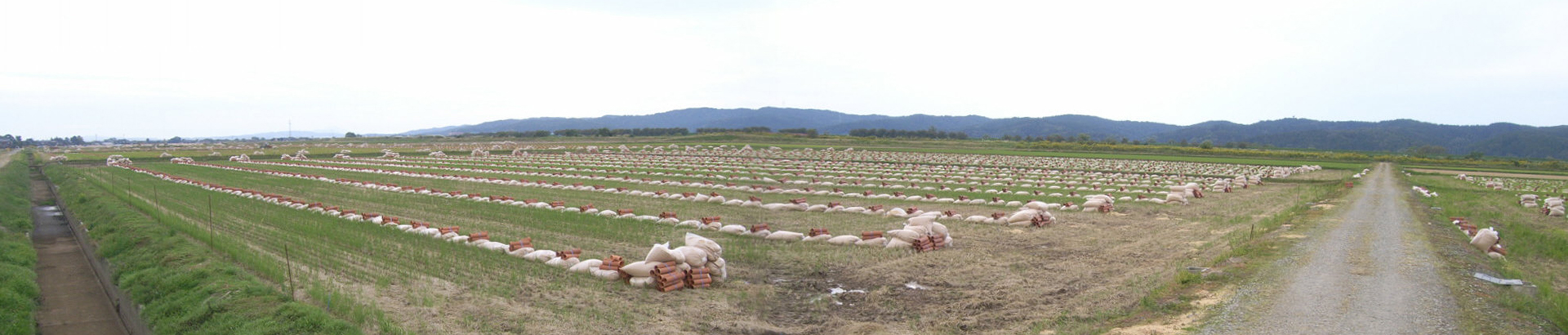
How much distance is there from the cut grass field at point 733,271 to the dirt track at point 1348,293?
43.6 inches


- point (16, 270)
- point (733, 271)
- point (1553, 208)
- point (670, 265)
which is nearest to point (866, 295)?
point (733, 271)

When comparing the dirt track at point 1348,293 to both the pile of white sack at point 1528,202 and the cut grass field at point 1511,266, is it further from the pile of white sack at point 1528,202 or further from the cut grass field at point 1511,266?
the pile of white sack at point 1528,202

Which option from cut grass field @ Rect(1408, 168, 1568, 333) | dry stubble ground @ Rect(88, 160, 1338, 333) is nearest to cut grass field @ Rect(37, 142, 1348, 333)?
dry stubble ground @ Rect(88, 160, 1338, 333)

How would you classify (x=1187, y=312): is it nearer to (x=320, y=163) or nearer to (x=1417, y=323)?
(x=1417, y=323)

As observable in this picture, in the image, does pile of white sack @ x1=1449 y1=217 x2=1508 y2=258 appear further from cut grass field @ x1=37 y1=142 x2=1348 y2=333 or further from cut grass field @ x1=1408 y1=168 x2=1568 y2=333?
cut grass field @ x1=37 y1=142 x2=1348 y2=333

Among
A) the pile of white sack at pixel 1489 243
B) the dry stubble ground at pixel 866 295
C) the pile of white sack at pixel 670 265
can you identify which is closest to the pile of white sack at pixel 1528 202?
the pile of white sack at pixel 1489 243

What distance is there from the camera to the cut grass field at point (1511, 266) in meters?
8.02

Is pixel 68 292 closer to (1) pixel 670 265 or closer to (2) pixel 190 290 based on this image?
(2) pixel 190 290

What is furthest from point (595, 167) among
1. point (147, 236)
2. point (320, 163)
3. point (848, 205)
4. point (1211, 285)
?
point (1211, 285)

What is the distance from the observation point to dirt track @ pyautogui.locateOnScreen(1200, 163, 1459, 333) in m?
7.79

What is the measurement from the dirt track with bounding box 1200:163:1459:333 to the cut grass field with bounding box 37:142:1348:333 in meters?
1.11

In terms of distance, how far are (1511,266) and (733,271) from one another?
12549mm

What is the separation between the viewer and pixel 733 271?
12570 mm

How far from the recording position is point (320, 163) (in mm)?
48688
